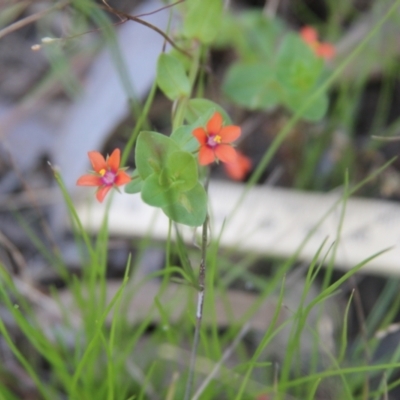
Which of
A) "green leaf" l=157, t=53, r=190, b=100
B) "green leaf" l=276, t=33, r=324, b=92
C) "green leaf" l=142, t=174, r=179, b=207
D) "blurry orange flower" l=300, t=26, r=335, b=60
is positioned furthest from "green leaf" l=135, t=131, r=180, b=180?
"blurry orange flower" l=300, t=26, r=335, b=60

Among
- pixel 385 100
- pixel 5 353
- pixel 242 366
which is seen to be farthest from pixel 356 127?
pixel 5 353

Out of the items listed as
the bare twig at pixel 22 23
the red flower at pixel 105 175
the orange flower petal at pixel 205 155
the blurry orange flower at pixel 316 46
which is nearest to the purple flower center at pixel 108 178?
the red flower at pixel 105 175

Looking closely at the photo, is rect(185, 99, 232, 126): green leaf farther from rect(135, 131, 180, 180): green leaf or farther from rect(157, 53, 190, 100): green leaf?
rect(135, 131, 180, 180): green leaf

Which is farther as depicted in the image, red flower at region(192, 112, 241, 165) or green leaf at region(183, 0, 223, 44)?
green leaf at region(183, 0, 223, 44)

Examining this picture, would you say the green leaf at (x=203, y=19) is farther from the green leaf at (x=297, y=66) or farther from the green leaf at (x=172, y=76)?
the green leaf at (x=297, y=66)

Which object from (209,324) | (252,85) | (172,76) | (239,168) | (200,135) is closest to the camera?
(200,135)

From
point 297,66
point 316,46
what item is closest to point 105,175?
point 297,66

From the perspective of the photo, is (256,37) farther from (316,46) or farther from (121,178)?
(121,178)

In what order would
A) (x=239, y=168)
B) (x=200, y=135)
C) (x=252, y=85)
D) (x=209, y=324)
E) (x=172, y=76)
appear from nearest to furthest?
(x=200, y=135), (x=172, y=76), (x=209, y=324), (x=252, y=85), (x=239, y=168)
